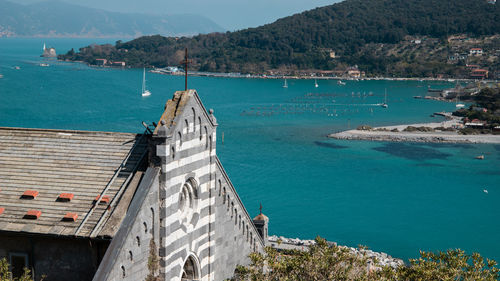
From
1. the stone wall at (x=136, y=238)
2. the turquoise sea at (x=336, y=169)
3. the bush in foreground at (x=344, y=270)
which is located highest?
the stone wall at (x=136, y=238)

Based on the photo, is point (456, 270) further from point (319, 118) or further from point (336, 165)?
point (319, 118)

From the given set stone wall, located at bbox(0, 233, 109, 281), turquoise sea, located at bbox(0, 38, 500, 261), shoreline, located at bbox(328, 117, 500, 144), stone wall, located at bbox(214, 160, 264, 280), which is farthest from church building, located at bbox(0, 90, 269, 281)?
shoreline, located at bbox(328, 117, 500, 144)

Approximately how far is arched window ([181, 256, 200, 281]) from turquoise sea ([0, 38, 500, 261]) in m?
42.6

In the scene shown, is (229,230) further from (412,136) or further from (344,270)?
(412,136)

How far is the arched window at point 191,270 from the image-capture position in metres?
19.3

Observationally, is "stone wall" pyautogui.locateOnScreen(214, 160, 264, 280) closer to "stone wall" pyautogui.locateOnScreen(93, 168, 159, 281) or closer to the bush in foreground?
"stone wall" pyautogui.locateOnScreen(93, 168, 159, 281)

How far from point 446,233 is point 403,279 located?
178 ft

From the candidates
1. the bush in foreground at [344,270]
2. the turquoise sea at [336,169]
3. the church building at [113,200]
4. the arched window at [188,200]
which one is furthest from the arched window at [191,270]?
the turquoise sea at [336,169]

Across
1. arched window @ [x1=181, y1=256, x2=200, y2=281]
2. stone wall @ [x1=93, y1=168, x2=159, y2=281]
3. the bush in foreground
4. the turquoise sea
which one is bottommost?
the turquoise sea

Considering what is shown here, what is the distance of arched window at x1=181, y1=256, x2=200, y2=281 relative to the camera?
19.3 m

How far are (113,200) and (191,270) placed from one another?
4.94 meters

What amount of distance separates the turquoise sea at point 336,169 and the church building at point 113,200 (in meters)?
43.8

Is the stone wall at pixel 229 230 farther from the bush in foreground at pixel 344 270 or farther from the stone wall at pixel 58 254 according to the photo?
the stone wall at pixel 58 254

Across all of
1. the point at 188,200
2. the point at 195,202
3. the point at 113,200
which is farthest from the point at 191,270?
the point at 113,200
